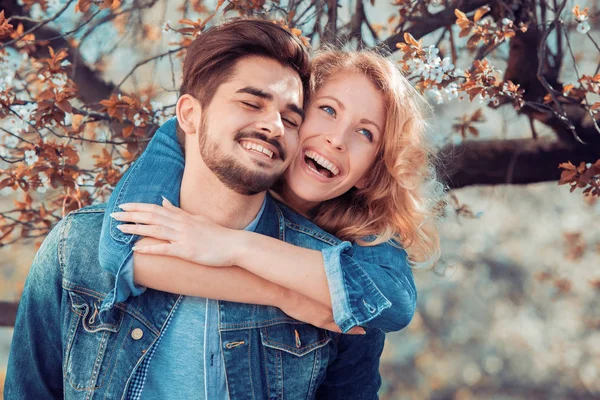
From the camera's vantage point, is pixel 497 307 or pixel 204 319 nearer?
pixel 204 319

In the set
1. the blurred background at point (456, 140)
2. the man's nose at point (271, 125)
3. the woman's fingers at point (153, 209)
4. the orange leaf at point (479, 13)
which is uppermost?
the orange leaf at point (479, 13)

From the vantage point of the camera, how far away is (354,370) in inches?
72.1

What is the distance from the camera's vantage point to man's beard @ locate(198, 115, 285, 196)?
1.51 metres

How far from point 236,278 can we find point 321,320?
0.22 m

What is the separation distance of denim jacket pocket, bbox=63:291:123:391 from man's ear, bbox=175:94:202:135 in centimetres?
46

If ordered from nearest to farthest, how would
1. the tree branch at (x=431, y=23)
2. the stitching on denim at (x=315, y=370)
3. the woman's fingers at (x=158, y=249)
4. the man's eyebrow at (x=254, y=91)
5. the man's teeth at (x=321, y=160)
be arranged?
the woman's fingers at (x=158, y=249) < the man's eyebrow at (x=254, y=91) < the stitching on denim at (x=315, y=370) < the man's teeth at (x=321, y=160) < the tree branch at (x=431, y=23)

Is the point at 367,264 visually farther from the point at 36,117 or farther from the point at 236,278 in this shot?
the point at 36,117

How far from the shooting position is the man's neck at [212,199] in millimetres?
1566

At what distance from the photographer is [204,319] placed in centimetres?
155

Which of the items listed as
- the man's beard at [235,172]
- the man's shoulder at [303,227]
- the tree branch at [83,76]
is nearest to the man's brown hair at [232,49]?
the man's beard at [235,172]

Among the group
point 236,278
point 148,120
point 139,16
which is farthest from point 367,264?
point 139,16

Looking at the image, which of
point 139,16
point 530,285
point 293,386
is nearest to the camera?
point 293,386

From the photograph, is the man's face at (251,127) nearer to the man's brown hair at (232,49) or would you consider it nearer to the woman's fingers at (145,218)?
the man's brown hair at (232,49)

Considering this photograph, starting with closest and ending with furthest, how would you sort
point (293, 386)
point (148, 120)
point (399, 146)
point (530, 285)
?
point (293, 386) → point (399, 146) → point (148, 120) → point (530, 285)
